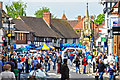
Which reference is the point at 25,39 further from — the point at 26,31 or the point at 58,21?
the point at 58,21

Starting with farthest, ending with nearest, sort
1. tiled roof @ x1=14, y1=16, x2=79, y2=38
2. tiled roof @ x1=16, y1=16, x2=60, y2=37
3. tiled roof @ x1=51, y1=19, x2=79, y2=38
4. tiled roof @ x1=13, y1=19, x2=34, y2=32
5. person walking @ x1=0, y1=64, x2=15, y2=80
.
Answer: tiled roof @ x1=51, y1=19, x2=79, y2=38 < tiled roof @ x1=16, y1=16, x2=60, y2=37 < tiled roof @ x1=14, y1=16, x2=79, y2=38 < tiled roof @ x1=13, y1=19, x2=34, y2=32 < person walking @ x1=0, y1=64, x2=15, y2=80

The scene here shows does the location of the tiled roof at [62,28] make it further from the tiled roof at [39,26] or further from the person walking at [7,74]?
the person walking at [7,74]

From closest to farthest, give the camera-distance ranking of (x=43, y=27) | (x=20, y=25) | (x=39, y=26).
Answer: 1. (x=20, y=25)
2. (x=39, y=26)
3. (x=43, y=27)

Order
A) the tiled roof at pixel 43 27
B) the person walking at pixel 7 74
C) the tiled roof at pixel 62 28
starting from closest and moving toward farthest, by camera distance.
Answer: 1. the person walking at pixel 7 74
2. the tiled roof at pixel 43 27
3. the tiled roof at pixel 62 28

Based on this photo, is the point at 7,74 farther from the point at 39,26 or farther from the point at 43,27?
the point at 43,27

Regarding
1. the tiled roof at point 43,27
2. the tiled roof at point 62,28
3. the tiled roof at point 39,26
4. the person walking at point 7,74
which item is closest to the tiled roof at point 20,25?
the tiled roof at point 43,27

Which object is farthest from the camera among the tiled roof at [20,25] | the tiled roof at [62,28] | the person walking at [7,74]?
the tiled roof at [62,28]

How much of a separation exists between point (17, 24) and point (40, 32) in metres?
9.34

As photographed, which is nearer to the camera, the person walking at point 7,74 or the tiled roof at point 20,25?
the person walking at point 7,74

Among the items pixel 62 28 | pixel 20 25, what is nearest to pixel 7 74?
pixel 20 25

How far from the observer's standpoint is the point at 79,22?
6176 inches

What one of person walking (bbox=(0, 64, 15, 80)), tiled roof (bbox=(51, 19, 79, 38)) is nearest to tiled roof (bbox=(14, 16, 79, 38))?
tiled roof (bbox=(51, 19, 79, 38))

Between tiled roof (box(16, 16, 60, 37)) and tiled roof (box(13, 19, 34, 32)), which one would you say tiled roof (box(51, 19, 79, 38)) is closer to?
tiled roof (box(16, 16, 60, 37))

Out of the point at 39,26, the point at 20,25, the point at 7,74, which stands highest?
the point at 39,26
